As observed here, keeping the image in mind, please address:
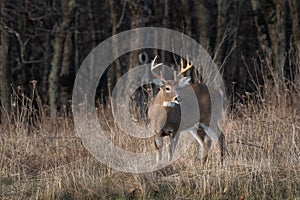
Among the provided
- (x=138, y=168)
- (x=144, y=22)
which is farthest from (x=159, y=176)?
(x=144, y=22)

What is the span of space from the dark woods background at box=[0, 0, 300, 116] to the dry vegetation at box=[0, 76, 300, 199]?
3.40 feet

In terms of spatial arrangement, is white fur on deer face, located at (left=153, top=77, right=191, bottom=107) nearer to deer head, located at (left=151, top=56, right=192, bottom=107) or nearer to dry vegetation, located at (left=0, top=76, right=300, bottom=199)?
deer head, located at (left=151, top=56, right=192, bottom=107)

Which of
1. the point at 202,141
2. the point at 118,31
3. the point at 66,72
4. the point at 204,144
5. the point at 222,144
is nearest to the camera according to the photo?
the point at 222,144

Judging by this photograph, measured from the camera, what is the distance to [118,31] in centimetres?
2053

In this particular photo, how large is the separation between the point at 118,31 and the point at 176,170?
41.9ft

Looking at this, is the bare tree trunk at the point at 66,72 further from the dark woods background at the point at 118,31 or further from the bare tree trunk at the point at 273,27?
the bare tree trunk at the point at 273,27

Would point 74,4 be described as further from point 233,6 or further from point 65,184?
point 65,184

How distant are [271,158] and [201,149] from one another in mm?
1170

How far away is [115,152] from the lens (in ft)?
28.8

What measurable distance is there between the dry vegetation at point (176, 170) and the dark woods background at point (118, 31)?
3.40 feet

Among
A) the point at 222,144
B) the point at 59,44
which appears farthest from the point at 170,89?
the point at 59,44

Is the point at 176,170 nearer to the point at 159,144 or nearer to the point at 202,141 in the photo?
the point at 159,144

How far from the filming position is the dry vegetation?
743cm

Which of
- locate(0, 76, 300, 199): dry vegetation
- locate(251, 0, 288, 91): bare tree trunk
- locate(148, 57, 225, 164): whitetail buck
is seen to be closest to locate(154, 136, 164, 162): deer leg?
locate(148, 57, 225, 164): whitetail buck
